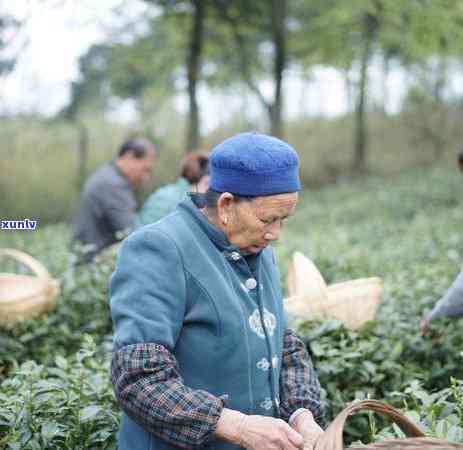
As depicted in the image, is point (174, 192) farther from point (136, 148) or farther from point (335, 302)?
point (335, 302)

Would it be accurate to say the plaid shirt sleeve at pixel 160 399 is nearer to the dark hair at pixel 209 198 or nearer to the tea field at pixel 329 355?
the dark hair at pixel 209 198

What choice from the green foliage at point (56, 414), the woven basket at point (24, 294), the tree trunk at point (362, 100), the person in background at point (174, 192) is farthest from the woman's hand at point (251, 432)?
the tree trunk at point (362, 100)

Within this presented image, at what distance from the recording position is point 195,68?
12.5 m

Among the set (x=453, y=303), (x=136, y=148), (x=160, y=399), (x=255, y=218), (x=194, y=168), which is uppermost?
(x=255, y=218)

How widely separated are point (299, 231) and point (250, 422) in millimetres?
8852

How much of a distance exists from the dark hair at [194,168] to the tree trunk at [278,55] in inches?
362

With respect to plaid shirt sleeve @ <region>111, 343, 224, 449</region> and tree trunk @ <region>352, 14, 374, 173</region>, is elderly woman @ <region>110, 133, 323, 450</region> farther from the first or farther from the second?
tree trunk @ <region>352, 14, 374, 173</region>

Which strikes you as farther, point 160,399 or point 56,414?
point 56,414

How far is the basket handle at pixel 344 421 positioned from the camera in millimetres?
1660

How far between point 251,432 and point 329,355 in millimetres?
1516

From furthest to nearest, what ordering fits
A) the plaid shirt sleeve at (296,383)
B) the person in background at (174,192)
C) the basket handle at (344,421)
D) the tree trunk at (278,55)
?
the tree trunk at (278,55), the person in background at (174,192), the plaid shirt sleeve at (296,383), the basket handle at (344,421)

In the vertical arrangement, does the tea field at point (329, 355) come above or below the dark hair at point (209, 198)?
below

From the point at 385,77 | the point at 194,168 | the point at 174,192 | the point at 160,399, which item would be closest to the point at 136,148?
the point at 194,168

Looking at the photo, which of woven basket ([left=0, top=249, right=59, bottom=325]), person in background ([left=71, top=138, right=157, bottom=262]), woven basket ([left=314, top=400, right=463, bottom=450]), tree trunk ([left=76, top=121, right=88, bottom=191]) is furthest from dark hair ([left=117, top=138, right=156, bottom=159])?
tree trunk ([left=76, top=121, right=88, bottom=191])
